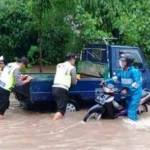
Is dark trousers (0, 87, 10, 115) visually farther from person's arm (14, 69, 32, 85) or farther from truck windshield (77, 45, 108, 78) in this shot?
truck windshield (77, 45, 108, 78)

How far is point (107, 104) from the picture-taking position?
1302 centimetres

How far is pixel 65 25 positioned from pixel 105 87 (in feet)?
19.8

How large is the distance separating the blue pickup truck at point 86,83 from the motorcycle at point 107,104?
1.46ft

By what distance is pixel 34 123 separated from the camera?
12.8 meters

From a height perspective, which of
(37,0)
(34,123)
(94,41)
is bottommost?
(34,123)

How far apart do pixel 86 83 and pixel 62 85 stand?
833 mm

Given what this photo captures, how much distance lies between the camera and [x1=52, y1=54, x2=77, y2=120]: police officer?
521 inches

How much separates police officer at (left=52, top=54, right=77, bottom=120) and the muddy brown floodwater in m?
0.27

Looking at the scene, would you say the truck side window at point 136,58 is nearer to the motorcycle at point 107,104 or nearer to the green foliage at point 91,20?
the motorcycle at point 107,104

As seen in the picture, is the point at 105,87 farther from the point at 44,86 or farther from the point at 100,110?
the point at 44,86

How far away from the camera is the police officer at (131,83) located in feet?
42.8

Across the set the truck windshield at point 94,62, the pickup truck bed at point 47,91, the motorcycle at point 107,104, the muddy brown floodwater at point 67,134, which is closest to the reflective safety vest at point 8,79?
the pickup truck bed at point 47,91

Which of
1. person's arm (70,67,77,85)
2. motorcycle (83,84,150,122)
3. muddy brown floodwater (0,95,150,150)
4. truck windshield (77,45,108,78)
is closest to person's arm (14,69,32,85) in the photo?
muddy brown floodwater (0,95,150,150)

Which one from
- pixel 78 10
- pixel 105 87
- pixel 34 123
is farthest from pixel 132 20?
pixel 34 123
